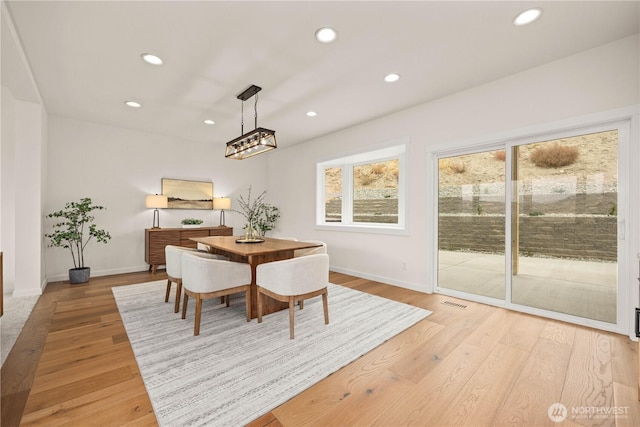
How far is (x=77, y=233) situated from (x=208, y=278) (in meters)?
3.29

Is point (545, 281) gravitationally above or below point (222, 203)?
below

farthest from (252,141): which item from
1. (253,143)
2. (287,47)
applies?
(287,47)

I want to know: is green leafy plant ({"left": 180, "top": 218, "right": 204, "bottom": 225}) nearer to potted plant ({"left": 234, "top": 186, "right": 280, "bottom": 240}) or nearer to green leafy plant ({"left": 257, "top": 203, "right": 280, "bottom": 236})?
potted plant ({"left": 234, "top": 186, "right": 280, "bottom": 240})

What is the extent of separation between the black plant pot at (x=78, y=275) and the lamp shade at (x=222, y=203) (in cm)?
238

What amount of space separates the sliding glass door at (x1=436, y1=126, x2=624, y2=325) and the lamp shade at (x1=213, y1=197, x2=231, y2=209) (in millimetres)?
4208

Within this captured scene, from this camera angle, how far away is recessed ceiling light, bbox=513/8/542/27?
A: 6.87ft

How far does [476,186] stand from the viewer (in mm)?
3561

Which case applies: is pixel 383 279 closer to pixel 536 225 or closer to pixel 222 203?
pixel 536 225

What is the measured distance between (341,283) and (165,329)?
2524mm

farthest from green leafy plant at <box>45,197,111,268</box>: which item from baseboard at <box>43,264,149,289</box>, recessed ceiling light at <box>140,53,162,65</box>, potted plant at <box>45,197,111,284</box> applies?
recessed ceiling light at <box>140,53,162,65</box>

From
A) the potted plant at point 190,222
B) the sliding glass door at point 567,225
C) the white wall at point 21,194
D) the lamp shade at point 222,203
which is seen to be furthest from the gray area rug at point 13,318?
the sliding glass door at point 567,225

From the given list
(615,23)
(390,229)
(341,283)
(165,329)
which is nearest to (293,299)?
(165,329)

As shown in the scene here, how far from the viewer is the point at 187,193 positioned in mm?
5719

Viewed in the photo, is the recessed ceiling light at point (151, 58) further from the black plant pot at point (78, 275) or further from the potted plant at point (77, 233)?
the black plant pot at point (78, 275)
